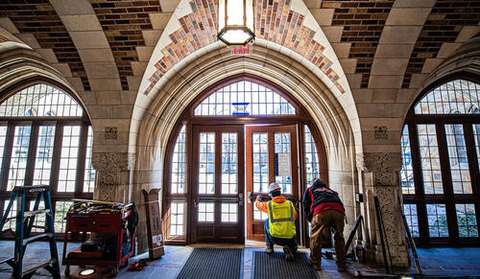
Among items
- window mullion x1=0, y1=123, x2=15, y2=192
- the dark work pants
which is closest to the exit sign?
the dark work pants

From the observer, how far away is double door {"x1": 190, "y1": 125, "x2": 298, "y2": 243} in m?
4.22

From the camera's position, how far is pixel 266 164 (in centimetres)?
431

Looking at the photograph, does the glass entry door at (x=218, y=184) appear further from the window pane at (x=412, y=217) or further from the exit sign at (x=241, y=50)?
the window pane at (x=412, y=217)

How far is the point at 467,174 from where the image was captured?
13.7 feet

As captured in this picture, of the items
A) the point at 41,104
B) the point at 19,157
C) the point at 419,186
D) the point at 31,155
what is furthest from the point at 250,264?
the point at 41,104

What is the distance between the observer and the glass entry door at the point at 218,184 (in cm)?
420

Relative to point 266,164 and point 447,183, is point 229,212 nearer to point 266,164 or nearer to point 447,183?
point 266,164

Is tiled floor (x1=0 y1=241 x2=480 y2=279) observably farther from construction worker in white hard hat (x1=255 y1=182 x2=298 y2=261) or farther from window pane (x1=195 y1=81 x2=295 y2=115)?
window pane (x1=195 y1=81 x2=295 y2=115)

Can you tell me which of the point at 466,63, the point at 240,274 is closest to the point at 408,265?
the point at 240,274

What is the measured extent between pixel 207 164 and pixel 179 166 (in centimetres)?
56

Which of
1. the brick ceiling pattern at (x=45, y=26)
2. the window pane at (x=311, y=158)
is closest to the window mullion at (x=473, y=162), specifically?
the window pane at (x=311, y=158)

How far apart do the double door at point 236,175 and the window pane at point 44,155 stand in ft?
9.89

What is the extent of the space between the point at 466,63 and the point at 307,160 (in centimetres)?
328

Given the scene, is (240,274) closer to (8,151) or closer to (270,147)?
(270,147)
